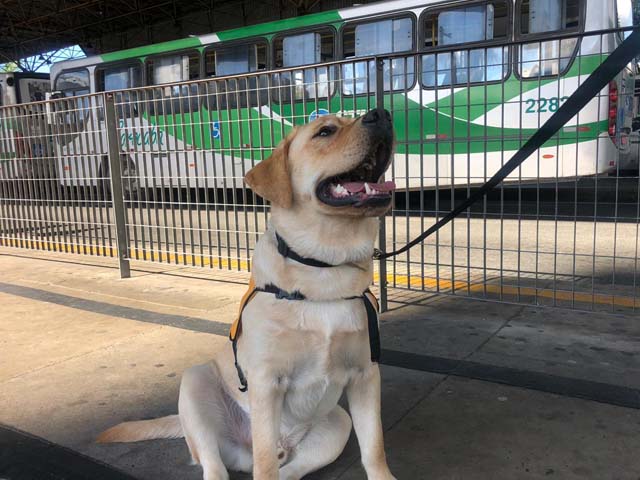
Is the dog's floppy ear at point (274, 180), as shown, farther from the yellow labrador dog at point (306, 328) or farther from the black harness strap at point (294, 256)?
the black harness strap at point (294, 256)

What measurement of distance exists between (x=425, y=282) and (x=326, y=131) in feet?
11.3

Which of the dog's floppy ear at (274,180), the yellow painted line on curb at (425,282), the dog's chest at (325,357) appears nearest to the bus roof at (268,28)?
the yellow painted line on curb at (425,282)

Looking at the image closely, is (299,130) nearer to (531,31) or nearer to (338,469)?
(338,469)

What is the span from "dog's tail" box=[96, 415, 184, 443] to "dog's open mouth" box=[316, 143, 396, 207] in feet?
4.12

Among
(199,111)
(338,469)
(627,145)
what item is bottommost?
(338,469)

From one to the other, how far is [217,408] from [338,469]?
60cm

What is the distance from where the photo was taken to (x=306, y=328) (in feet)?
6.75

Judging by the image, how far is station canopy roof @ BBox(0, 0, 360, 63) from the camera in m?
27.6

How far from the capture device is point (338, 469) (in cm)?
240

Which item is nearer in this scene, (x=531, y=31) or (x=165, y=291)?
(x=165, y=291)

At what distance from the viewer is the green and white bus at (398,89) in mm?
4750

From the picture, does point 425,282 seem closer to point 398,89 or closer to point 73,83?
point 398,89

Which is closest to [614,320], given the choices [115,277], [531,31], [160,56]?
[115,277]

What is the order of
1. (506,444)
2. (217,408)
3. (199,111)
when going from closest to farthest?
(217,408)
(506,444)
(199,111)
